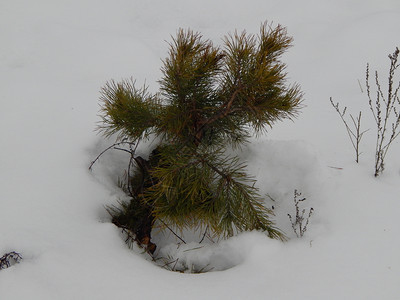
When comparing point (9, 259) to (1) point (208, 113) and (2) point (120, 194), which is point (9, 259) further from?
(1) point (208, 113)

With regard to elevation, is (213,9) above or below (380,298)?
above

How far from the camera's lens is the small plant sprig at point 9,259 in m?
1.60

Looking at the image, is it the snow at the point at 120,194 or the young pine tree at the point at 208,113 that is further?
the young pine tree at the point at 208,113

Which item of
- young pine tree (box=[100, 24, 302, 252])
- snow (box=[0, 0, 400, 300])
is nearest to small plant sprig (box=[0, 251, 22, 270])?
snow (box=[0, 0, 400, 300])

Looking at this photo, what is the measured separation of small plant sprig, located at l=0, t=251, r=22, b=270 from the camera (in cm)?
160

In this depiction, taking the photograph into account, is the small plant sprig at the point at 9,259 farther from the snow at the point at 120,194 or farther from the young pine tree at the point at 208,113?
the young pine tree at the point at 208,113

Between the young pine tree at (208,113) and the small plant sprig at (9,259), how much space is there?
621 mm

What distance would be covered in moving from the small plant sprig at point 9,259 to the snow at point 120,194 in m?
0.03

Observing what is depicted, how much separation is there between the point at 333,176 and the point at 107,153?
4.79ft

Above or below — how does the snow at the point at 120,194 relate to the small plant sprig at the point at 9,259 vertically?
above

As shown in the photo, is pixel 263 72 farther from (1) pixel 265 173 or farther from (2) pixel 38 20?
(2) pixel 38 20

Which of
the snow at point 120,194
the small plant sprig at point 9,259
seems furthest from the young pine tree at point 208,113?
the small plant sprig at point 9,259

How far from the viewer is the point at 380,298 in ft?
5.14

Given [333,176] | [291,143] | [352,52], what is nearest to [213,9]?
[352,52]
